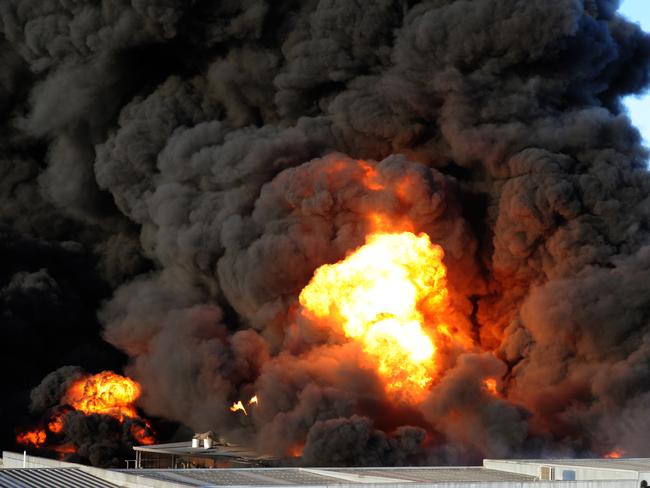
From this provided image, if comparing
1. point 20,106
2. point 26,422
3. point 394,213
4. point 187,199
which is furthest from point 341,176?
point 20,106

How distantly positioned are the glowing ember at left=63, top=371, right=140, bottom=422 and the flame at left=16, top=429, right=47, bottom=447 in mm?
1993

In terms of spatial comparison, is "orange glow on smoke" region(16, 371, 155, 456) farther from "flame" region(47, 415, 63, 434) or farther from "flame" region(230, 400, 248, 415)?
"flame" region(230, 400, 248, 415)

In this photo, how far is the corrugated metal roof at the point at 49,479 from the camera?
49844 mm

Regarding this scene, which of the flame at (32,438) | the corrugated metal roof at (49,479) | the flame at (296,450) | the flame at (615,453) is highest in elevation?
the flame at (32,438)

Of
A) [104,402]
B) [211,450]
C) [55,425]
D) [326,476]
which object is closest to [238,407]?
[211,450]

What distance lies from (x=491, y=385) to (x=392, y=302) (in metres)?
5.44

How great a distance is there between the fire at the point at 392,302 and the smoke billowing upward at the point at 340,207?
0.78 m

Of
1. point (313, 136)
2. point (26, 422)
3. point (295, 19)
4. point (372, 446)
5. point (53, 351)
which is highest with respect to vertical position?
point (295, 19)

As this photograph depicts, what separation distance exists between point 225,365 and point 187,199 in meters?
9.17

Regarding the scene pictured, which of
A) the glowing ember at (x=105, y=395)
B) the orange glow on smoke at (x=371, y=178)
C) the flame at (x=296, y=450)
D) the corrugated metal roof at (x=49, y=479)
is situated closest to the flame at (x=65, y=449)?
the glowing ember at (x=105, y=395)

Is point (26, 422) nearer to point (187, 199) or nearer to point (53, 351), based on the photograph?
point (53, 351)

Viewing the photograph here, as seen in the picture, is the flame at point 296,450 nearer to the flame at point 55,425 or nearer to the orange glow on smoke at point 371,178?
the orange glow on smoke at point 371,178

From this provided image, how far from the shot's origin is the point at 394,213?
228 feet

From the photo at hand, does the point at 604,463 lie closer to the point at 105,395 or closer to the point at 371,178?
the point at 371,178
